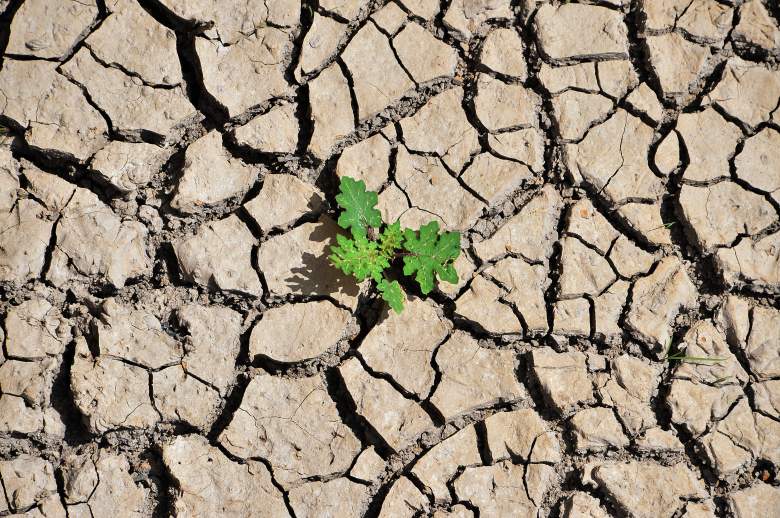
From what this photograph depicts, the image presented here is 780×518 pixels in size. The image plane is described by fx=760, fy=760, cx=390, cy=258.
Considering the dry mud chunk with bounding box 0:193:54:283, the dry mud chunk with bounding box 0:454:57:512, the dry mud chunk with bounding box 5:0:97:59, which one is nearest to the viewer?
the dry mud chunk with bounding box 0:454:57:512

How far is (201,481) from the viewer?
2.66 metres

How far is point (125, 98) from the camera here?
2842mm

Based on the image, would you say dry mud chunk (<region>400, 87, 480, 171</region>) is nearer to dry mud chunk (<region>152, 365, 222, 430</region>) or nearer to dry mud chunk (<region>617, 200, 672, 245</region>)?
dry mud chunk (<region>617, 200, 672, 245</region>)

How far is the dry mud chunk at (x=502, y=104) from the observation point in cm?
302

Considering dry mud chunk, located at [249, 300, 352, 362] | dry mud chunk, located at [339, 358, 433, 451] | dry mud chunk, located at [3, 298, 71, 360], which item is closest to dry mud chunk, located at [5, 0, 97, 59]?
dry mud chunk, located at [3, 298, 71, 360]

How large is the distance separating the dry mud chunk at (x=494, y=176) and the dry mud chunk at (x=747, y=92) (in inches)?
33.8

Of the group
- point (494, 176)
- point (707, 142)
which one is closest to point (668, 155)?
point (707, 142)

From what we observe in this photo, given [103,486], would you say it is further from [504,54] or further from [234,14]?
[504,54]

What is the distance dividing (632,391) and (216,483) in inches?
61.9

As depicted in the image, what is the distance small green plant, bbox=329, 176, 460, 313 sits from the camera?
273 centimetres

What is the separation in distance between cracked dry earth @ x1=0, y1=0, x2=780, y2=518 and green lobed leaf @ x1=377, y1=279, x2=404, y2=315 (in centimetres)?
14

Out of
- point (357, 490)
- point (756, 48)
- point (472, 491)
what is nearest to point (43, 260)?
point (357, 490)

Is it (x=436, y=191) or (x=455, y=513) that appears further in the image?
(x=436, y=191)

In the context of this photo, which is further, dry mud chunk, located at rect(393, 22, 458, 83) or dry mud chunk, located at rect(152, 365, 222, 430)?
dry mud chunk, located at rect(393, 22, 458, 83)
